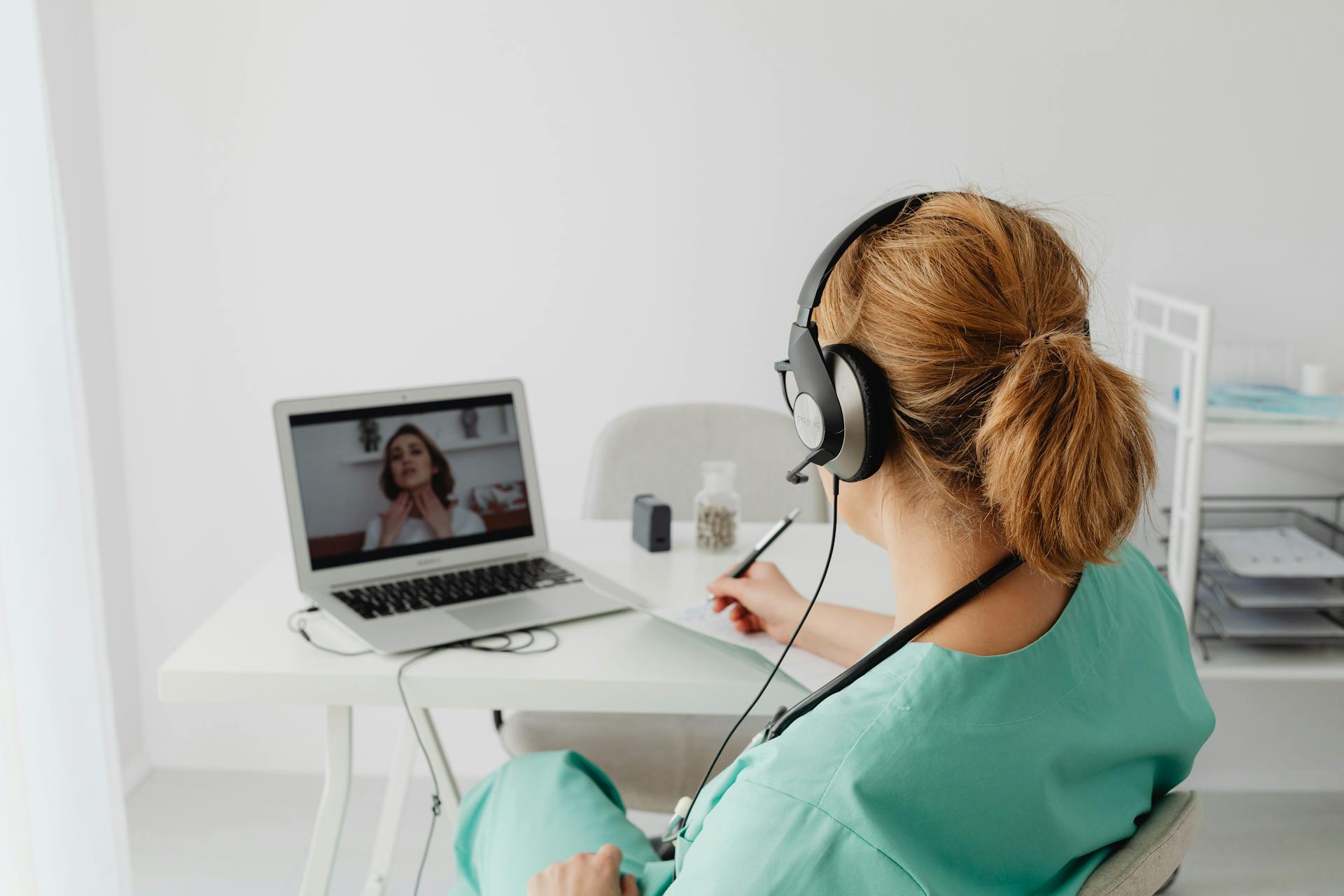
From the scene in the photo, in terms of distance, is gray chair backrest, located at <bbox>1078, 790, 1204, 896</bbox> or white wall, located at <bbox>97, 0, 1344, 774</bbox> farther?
white wall, located at <bbox>97, 0, 1344, 774</bbox>

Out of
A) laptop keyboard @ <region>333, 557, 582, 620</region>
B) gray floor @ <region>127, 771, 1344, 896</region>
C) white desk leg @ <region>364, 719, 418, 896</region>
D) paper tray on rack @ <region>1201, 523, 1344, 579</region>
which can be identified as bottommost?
gray floor @ <region>127, 771, 1344, 896</region>

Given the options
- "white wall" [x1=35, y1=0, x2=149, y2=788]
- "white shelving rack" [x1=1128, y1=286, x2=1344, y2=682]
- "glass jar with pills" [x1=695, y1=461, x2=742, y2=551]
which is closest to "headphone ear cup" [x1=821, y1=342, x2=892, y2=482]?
"glass jar with pills" [x1=695, y1=461, x2=742, y2=551]

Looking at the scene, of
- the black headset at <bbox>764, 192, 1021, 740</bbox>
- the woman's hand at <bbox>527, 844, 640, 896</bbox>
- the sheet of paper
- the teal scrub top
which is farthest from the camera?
the sheet of paper

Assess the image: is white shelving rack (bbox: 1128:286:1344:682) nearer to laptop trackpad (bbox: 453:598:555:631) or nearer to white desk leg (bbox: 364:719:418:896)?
laptop trackpad (bbox: 453:598:555:631)

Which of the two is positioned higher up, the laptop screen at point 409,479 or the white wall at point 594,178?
the white wall at point 594,178

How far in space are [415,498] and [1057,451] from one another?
907 mm

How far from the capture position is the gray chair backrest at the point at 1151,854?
0.70m

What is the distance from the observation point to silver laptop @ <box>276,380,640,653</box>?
1.31 m

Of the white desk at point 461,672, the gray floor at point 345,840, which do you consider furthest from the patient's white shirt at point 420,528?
the gray floor at point 345,840

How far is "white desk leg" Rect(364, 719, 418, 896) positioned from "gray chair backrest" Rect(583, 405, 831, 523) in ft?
1.54

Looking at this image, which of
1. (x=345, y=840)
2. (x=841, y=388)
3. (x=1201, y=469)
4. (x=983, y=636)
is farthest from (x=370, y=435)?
(x=1201, y=469)

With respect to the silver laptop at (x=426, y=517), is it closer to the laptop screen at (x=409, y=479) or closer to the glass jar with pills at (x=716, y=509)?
the laptop screen at (x=409, y=479)

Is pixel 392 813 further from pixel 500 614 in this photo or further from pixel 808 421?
pixel 808 421

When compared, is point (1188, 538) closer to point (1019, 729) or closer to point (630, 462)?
point (630, 462)
